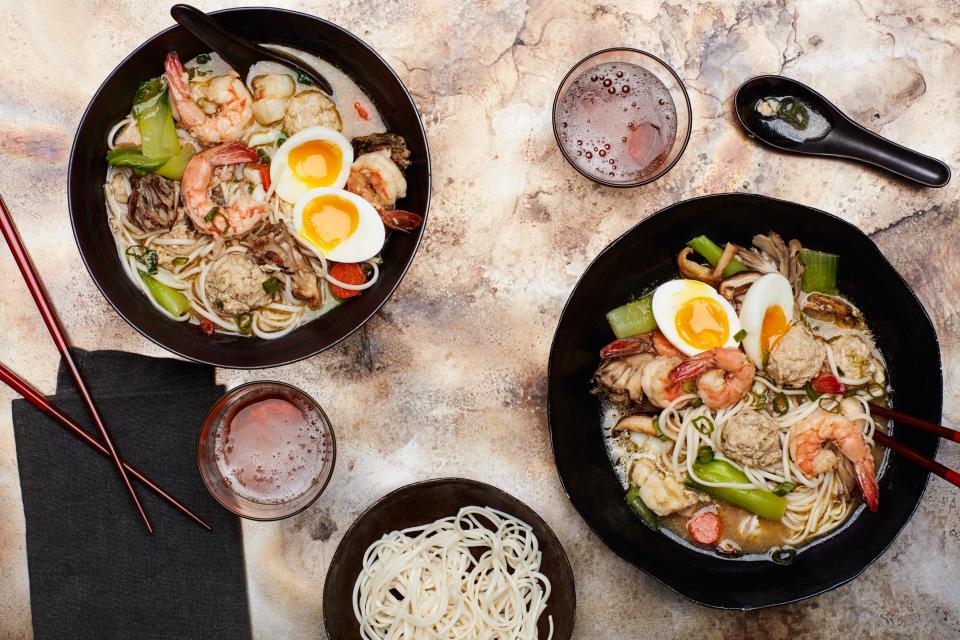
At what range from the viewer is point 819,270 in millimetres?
3170

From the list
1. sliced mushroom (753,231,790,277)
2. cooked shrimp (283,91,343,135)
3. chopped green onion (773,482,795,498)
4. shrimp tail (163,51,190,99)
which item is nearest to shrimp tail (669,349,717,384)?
sliced mushroom (753,231,790,277)

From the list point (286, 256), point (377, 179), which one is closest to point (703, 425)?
point (377, 179)

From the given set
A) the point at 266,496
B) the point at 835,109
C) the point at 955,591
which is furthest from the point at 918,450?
the point at 266,496

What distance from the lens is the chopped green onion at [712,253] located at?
315 centimetres

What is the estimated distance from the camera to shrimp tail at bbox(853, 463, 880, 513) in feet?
9.83

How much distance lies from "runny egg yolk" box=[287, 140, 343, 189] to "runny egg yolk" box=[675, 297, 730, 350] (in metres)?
1.62

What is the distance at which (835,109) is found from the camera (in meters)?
3.25

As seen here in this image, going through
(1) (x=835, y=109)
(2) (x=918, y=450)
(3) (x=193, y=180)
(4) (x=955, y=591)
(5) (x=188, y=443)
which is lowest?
(4) (x=955, y=591)

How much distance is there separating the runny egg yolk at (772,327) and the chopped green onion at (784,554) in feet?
3.02

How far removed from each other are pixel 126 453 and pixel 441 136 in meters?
2.00

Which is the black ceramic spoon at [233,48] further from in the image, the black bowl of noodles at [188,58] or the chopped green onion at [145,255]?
the chopped green onion at [145,255]

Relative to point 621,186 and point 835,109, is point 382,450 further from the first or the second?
A: point 835,109

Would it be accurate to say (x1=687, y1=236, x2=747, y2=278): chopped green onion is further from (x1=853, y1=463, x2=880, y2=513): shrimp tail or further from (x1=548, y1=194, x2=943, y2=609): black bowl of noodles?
(x1=853, y1=463, x2=880, y2=513): shrimp tail

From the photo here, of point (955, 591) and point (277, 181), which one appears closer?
point (277, 181)
